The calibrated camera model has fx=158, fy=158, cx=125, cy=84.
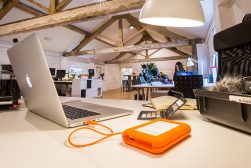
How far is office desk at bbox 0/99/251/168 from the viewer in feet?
0.94

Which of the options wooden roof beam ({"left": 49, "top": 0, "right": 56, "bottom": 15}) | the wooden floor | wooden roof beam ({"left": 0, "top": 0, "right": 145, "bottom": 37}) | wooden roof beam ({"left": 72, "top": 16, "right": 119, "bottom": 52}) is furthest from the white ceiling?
the wooden floor

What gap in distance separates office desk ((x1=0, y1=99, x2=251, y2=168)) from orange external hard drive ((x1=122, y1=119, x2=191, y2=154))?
0.01m

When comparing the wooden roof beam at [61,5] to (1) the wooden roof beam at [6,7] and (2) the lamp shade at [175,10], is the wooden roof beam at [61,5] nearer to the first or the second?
(1) the wooden roof beam at [6,7]

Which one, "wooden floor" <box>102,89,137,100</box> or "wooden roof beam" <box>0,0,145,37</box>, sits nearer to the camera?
"wooden roof beam" <box>0,0,145,37</box>

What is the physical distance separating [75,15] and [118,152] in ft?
11.3

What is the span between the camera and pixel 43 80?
0.48 meters

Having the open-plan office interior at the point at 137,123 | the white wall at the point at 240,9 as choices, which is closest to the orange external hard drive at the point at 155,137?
the open-plan office interior at the point at 137,123

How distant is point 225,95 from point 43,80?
53cm

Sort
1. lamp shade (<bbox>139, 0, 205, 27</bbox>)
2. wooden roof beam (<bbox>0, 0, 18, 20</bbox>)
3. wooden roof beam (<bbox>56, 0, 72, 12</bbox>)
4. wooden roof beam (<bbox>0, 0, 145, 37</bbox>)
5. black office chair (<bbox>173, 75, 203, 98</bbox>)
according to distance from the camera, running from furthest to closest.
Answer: wooden roof beam (<bbox>0, 0, 18, 20</bbox>)
wooden roof beam (<bbox>56, 0, 72, 12</bbox>)
wooden roof beam (<bbox>0, 0, 145, 37</bbox>)
black office chair (<bbox>173, 75, 203, 98</bbox>)
lamp shade (<bbox>139, 0, 205, 27</bbox>)

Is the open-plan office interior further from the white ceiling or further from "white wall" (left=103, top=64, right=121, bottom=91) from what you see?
"white wall" (left=103, top=64, right=121, bottom=91)

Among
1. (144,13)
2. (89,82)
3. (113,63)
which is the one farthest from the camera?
(113,63)

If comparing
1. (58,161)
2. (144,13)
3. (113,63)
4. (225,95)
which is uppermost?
(113,63)

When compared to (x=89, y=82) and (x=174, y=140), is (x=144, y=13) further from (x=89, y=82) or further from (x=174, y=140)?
(x=89, y=82)

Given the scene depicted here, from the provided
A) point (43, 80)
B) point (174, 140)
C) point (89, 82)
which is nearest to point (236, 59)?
point (174, 140)
